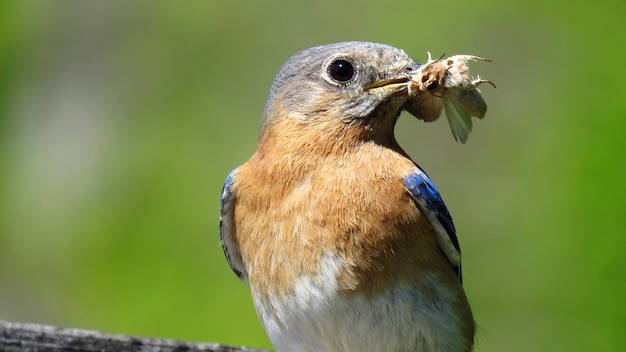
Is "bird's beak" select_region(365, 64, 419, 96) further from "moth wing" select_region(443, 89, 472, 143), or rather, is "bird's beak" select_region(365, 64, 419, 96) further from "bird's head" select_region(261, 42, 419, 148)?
"moth wing" select_region(443, 89, 472, 143)

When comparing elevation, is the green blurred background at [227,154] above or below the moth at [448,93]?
below

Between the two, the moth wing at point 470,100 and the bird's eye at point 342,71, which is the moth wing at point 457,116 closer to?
the moth wing at point 470,100

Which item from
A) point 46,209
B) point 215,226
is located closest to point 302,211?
point 215,226

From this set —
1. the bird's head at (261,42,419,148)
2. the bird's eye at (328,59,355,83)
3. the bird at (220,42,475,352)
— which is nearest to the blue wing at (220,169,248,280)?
the bird at (220,42,475,352)

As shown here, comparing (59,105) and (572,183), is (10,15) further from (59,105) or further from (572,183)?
(572,183)

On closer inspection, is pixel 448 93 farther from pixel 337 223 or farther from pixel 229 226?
pixel 229 226

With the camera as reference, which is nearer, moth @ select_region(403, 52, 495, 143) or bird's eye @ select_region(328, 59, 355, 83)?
moth @ select_region(403, 52, 495, 143)

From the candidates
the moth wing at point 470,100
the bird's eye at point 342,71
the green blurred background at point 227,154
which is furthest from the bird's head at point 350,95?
the green blurred background at point 227,154
